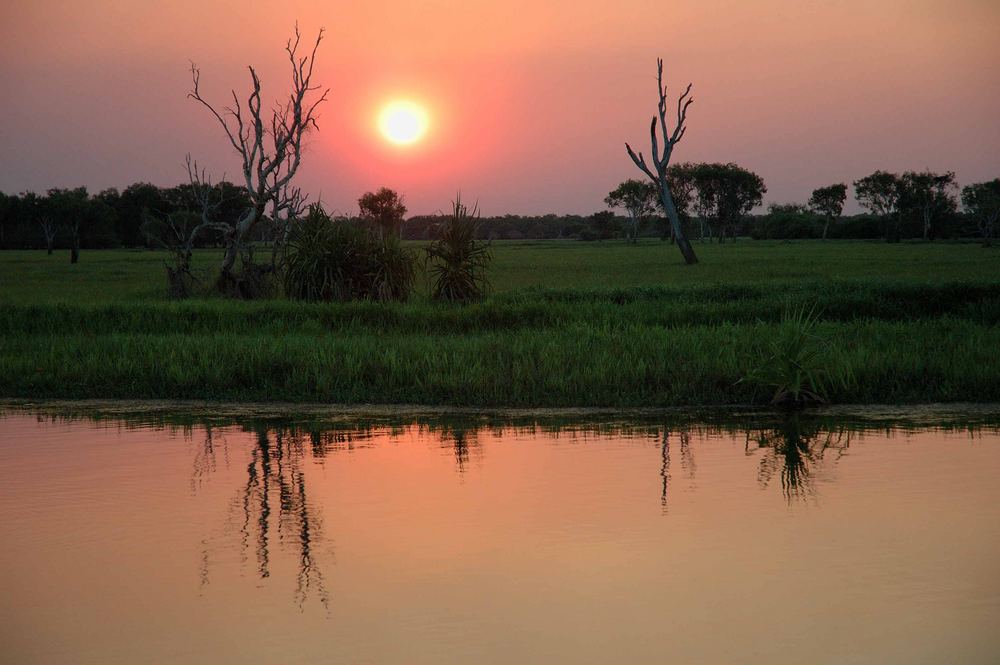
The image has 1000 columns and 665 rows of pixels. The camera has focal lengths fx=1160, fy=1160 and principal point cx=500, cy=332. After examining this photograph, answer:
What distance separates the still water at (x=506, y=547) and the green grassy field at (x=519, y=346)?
2.20m

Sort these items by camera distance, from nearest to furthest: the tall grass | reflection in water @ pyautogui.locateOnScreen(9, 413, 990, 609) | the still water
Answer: the still water, reflection in water @ pyautogui.locateOnScreen(9, 413, 990, 609), the tall grass

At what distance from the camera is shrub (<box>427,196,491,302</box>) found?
25.1 metres

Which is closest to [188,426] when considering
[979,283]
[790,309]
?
[790,309]

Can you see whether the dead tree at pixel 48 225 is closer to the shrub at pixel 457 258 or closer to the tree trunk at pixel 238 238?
the tree trunk at pixel 238 238

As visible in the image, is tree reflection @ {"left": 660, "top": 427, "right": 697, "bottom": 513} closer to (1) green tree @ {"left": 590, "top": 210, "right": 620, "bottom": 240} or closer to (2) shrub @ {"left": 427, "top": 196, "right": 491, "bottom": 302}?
(2) shrub @ {"left": 427, "top": 196, "right": 491, "bottom": 302}

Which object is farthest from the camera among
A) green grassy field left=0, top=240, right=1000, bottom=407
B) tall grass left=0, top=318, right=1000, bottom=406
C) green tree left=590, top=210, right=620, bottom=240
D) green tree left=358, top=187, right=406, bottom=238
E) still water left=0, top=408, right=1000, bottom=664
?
green tree left=590, top=210, right=620, bottom=240

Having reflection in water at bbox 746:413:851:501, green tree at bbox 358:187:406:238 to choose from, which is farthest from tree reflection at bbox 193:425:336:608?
green tree at bbox 358:187:406:238

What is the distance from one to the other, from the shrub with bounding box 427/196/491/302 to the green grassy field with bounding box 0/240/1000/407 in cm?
97

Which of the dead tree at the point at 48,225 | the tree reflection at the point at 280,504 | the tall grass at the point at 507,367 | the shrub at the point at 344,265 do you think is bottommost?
the tree reflection at the point at 280,504

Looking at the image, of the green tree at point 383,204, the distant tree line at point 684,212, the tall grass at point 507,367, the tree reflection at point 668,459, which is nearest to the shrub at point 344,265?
the tall grass at point 507,367

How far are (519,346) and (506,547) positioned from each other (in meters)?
9.21

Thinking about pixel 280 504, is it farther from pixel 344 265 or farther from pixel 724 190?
pixel 724 190

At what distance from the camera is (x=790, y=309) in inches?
853

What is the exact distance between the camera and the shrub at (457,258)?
25.1 m
